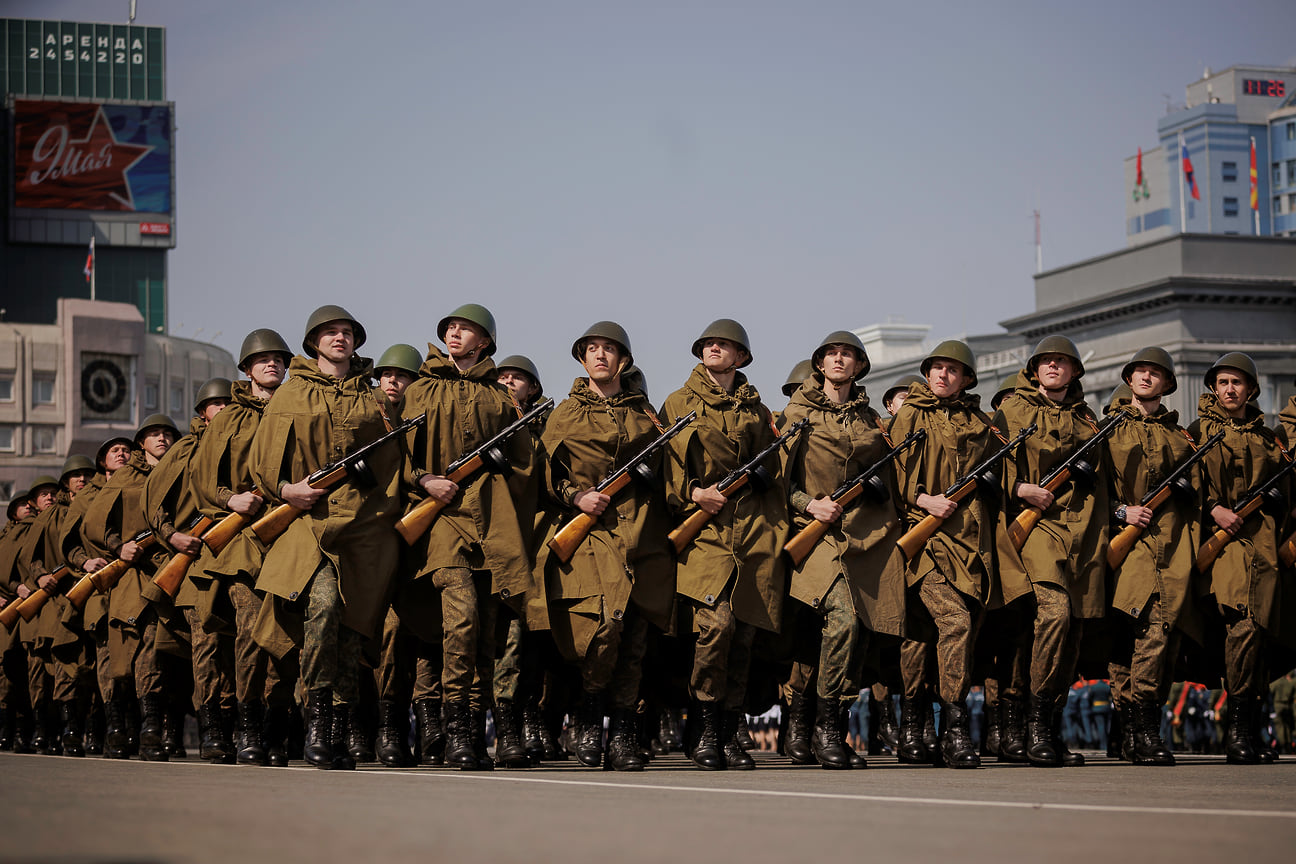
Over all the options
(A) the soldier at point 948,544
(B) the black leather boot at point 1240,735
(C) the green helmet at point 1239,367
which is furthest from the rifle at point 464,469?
(C) the green helmet at point 1239,367

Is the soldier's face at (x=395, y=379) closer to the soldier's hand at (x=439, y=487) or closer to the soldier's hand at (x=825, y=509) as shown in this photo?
the soldier's hand at (x=439, y=487)

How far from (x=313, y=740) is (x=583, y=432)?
2495 millimetres

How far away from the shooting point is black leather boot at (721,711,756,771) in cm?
1129

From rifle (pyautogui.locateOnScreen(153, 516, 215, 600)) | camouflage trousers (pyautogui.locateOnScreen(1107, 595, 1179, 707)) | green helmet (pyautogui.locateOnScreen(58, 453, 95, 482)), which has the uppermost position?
green helmet (pyautogui.locateOnScreen(58, 453, 95, 482))

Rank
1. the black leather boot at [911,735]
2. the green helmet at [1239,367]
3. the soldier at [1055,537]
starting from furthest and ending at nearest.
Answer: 1. the green helmet at [1239,367]
2. the black leather boot at [911,735]
3. the soldier at [1055,537]

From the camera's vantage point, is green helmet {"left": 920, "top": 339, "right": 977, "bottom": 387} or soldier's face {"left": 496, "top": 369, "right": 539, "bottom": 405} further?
soldier's face {"left": 496, "top": 369, "right": 539, "bottom": 405}

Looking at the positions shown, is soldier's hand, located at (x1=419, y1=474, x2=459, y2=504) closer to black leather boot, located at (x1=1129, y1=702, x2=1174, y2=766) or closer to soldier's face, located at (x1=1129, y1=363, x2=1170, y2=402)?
black leather boot, located at (x1=1129, y1=702, x2=1174, y2=766)

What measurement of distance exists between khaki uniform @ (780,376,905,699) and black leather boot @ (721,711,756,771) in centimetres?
59

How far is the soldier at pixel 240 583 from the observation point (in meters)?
11.7

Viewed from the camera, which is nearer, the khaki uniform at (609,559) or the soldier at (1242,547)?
the khaki uniform at (609,559)

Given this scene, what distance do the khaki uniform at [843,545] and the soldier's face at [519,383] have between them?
149 inches

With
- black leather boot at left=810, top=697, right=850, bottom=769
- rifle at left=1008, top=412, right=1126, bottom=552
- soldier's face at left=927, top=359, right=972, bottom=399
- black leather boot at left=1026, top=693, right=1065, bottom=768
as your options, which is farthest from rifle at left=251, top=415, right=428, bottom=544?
black leather boot at left=1026, top=693, right=1065, bottom=768

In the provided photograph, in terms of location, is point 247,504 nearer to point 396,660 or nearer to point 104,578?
point 396,660

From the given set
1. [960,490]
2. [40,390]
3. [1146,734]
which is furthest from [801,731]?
[40,390]
